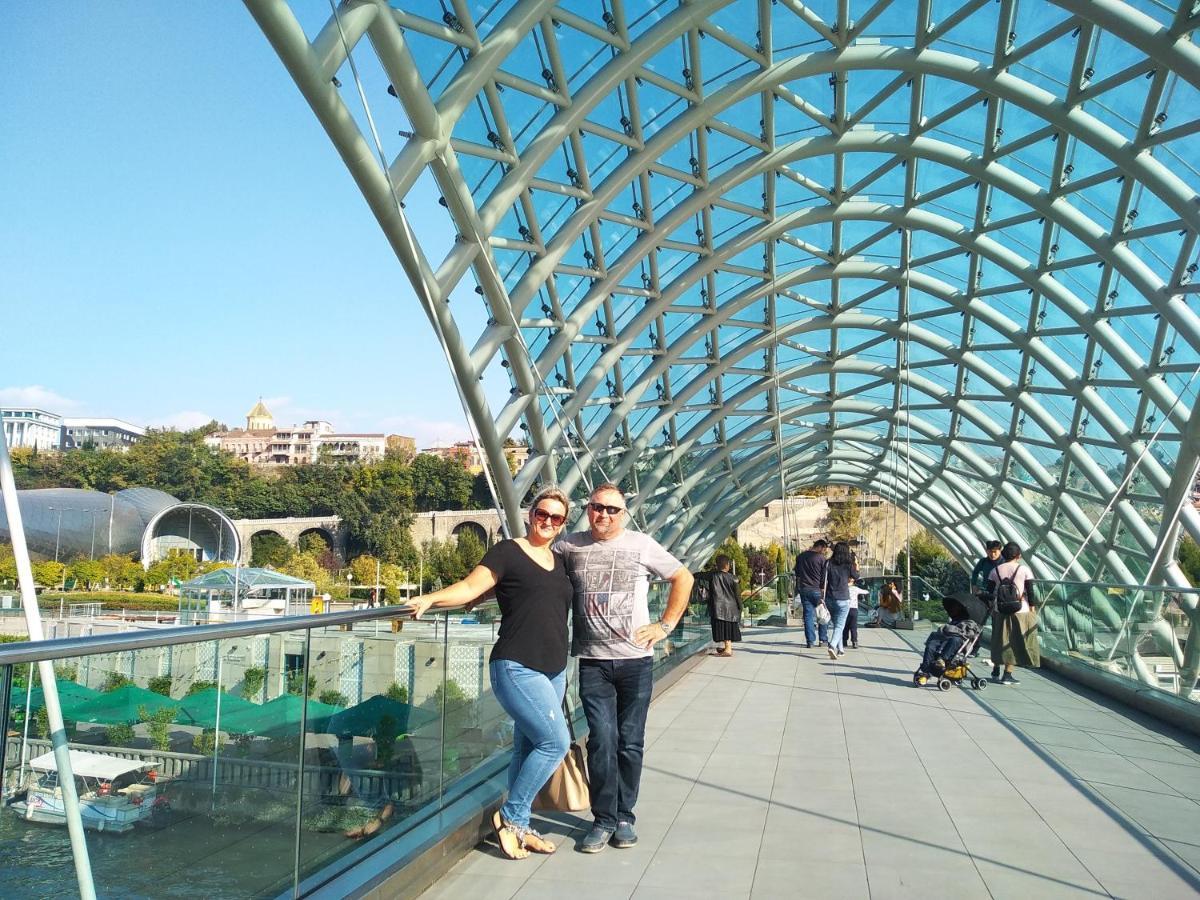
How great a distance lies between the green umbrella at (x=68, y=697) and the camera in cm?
288

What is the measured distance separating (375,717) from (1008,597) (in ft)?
34.6

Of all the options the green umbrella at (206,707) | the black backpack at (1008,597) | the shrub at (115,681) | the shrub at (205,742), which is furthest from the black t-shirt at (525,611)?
the black backpack at (1008,597)

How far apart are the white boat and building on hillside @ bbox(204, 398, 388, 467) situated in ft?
468

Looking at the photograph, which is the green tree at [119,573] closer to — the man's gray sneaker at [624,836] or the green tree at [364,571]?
the green tree at [364,571]

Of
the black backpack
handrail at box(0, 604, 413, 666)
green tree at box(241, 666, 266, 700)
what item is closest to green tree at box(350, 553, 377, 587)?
the black backpack

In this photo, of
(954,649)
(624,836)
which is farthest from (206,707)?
(954,649)

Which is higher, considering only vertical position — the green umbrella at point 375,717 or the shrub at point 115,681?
the shrub at point 115,681

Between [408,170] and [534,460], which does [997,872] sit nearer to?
[408,170]

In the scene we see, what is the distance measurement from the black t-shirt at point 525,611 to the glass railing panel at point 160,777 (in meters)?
1.24

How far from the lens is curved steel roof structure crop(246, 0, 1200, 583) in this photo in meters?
16.9

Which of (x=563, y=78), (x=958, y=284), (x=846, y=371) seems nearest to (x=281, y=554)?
(x=846, y=371)

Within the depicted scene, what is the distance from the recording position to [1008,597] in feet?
44.0

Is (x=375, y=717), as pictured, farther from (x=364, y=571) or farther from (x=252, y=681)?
(x=364, y=571)

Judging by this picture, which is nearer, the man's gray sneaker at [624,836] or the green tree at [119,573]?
the man's gray sneaker at [624,836]
